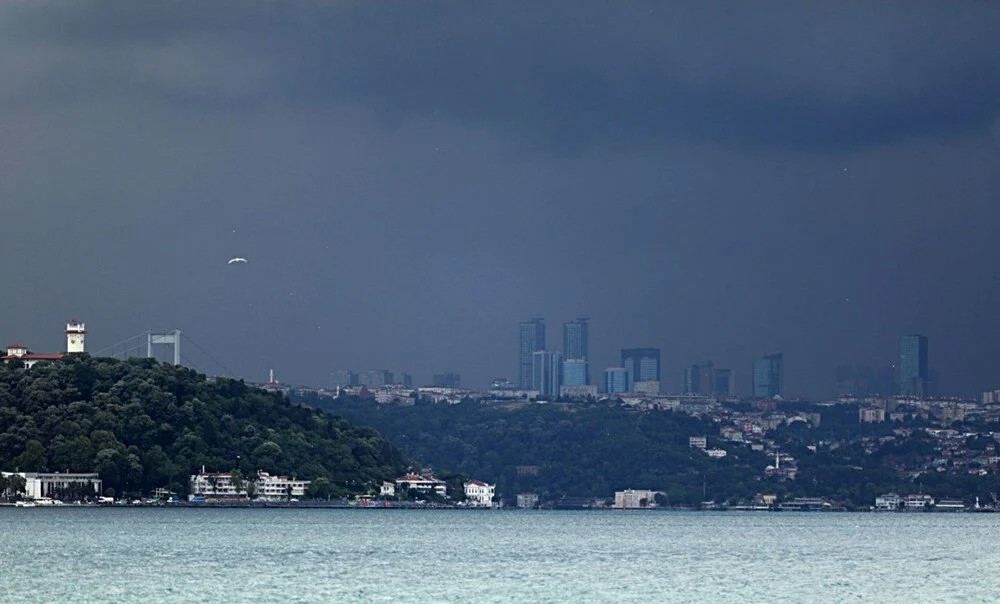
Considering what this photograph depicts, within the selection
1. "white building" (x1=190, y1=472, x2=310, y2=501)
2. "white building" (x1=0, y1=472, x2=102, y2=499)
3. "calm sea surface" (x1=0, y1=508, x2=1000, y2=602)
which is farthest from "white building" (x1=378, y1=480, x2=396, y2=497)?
"calm sea surface" (x1=0, y1=508, x2=1000, y2=602)

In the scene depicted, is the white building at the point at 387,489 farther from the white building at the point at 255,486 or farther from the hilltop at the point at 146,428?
the white building at the point at 255,486

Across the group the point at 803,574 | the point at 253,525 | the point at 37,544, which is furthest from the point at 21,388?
the point at 803,574

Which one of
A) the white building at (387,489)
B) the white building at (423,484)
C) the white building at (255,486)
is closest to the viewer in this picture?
the white building at (255,486)

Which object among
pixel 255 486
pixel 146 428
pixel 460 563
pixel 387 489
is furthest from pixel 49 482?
pixel 460 563

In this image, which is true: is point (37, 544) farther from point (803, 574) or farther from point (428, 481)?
point (428, 481)

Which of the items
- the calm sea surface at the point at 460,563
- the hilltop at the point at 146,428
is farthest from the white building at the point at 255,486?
the calm sea surface at the point at 460,563

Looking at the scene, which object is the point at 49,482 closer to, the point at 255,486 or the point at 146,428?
the point at 146,428
